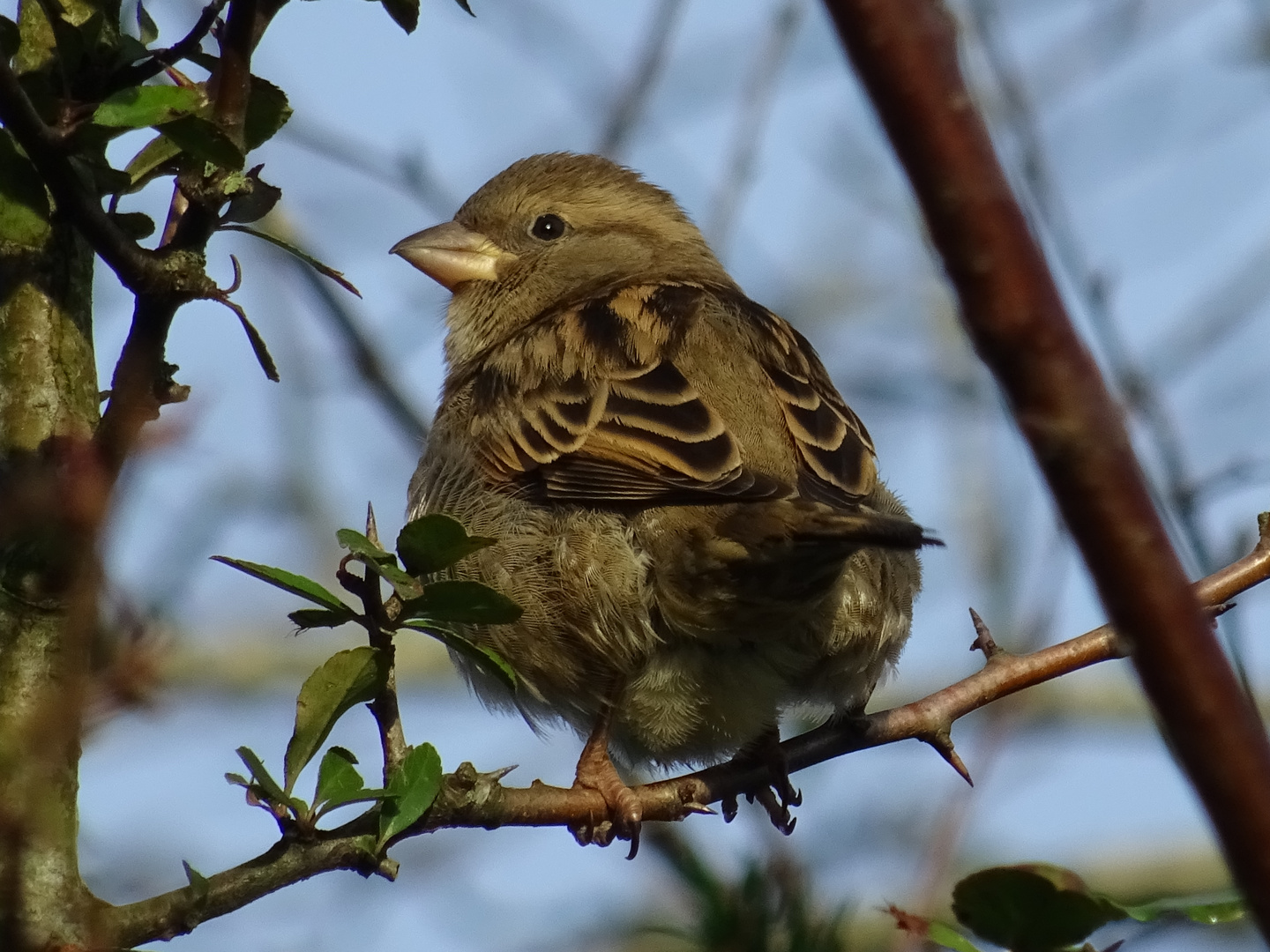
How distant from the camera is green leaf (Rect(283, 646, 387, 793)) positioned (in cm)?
254

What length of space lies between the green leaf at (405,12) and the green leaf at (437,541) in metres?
0.82

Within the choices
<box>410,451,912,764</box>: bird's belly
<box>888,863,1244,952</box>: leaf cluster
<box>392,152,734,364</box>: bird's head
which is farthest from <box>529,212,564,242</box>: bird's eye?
<box>888,863,1244,952</box>: leaf cluster

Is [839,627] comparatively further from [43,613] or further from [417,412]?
[417,412]

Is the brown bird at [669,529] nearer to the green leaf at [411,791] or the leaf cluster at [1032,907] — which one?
the green leaf at [411,791]

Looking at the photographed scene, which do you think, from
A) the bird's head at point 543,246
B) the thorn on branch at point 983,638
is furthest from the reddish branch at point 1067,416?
the bird's head at point 543,246

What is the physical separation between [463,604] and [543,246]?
3387 millimetres

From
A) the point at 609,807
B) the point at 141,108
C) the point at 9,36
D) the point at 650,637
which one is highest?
the point at 9,36

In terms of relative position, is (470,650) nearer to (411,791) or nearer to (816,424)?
(411,791)

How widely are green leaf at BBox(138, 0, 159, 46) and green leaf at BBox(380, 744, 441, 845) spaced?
47.6 inches

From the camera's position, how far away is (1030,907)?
1.74 m

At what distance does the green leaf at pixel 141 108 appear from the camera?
221cm

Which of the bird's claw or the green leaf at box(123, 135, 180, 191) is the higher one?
the green leaf at box(123, 135, 180, 191)

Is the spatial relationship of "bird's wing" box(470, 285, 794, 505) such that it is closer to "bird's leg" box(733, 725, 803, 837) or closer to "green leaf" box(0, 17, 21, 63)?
"bird's leg" box(733, 725, 803, 837)

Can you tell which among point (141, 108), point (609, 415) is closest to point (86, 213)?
point (141, 108)
